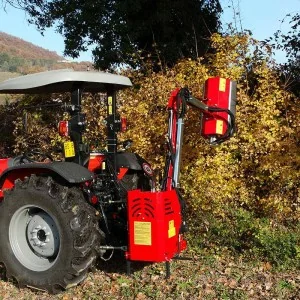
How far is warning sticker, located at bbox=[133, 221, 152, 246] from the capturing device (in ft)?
13.3

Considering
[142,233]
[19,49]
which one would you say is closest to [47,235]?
[142,233]

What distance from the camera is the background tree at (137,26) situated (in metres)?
10.4

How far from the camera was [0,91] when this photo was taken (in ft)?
15.4

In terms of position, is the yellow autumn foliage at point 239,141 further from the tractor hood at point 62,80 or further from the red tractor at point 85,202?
the tractor hood at point 62,80

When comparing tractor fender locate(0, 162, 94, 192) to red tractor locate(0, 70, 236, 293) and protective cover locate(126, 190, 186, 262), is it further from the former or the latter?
protective cover locate(126, 190, 186, 262)

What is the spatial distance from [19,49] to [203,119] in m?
31.8

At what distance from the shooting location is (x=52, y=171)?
438cm

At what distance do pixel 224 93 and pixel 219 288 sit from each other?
188 centimetres

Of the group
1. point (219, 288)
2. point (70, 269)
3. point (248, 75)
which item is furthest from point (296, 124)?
point (70, 269)

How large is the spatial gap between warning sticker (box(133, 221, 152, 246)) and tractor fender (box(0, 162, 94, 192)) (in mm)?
620

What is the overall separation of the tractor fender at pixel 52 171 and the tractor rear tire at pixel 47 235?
0.13 m

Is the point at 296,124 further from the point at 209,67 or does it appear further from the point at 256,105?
the point at 209,67

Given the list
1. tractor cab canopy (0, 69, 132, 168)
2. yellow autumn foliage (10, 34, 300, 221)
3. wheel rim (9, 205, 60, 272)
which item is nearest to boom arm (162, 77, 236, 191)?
tractor cab canopy (0, 69, 132, 168)

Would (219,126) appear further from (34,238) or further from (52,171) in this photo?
(34,238)
